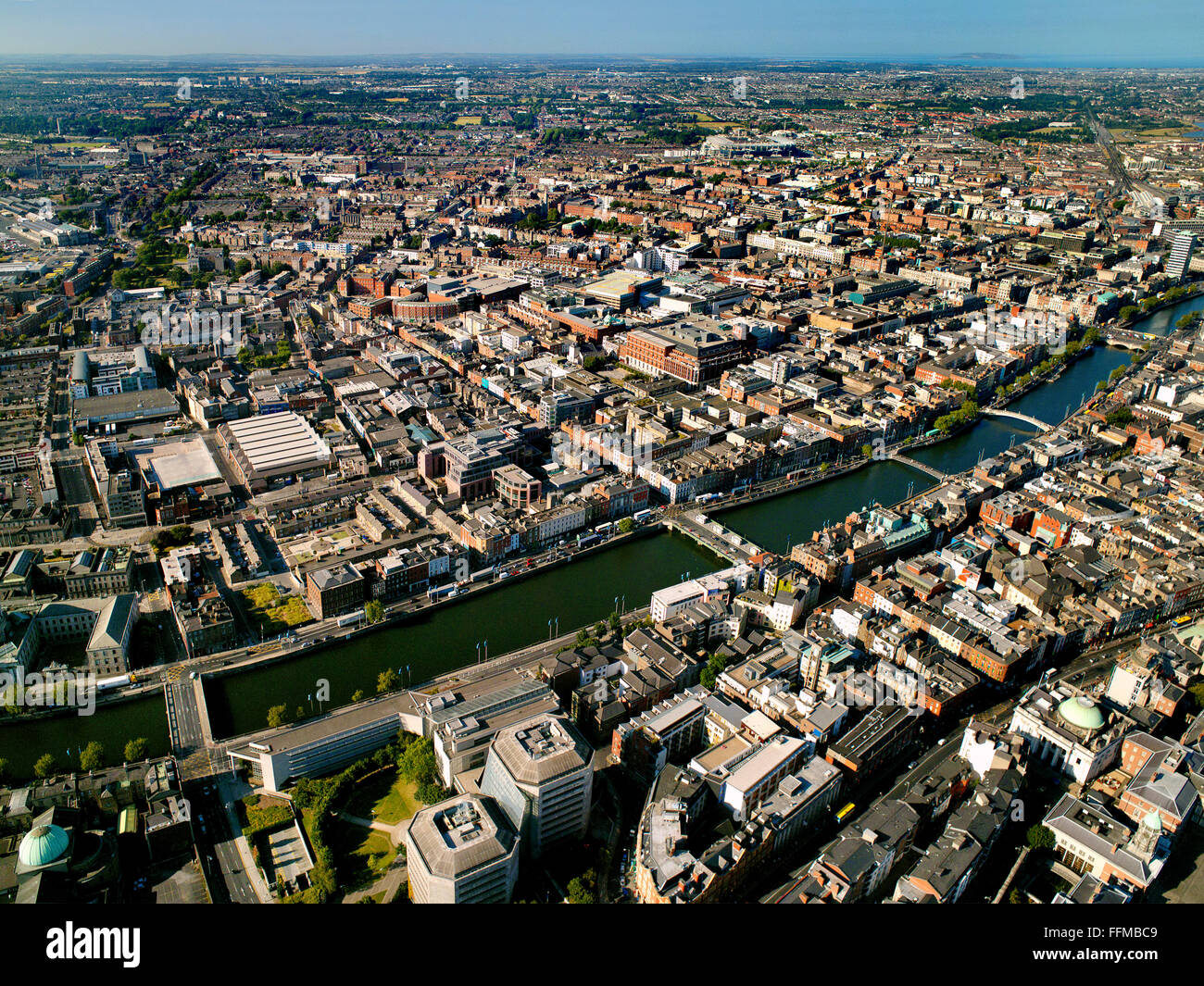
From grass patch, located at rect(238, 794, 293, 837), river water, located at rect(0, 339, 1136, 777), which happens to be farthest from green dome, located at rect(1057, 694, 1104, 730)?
grass patch, located at rect(238, 794, 293, 837)

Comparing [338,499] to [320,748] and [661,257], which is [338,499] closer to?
[320,748]

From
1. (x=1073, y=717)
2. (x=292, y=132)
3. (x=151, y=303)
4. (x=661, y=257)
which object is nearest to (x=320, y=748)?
(x=1073, y=717)

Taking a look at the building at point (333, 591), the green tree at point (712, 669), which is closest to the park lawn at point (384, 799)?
the building at point (333, 591)

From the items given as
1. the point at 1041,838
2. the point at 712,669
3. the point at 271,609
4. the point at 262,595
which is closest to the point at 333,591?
the point at 271,609

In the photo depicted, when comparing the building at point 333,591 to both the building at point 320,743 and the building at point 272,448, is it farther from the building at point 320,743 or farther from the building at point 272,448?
the building at point 272,448

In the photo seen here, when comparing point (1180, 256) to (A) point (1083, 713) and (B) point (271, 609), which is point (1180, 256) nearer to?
(A) point (1083, 713)

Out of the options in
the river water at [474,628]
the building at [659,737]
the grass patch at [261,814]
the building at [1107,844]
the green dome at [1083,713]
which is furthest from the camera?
the river water at [474,628]
